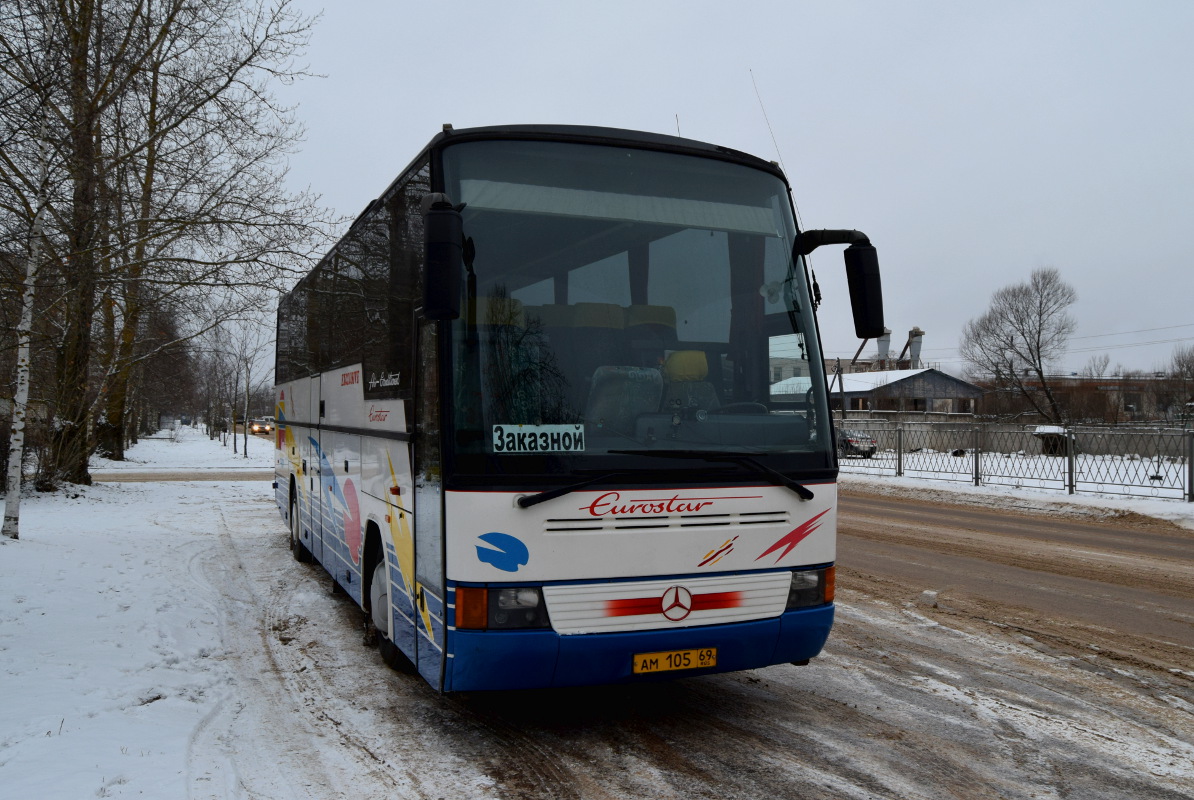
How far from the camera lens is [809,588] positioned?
4859 mm

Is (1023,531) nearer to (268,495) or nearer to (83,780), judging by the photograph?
(83,780)

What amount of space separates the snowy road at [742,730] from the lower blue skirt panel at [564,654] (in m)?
0.42

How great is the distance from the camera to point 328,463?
309 inches


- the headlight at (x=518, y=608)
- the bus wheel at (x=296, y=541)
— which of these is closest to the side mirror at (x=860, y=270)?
the headlight at (x=518, y=608)

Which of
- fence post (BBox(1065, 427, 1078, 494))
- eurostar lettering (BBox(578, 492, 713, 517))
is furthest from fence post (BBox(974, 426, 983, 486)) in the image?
eurostar lettering (BBox(578, 492, 713, 517))

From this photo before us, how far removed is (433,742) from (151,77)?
26.1 ft

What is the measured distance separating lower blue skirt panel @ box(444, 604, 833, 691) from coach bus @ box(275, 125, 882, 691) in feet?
0.04

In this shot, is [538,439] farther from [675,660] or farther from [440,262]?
[675,660]

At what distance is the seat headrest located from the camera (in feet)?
15.4

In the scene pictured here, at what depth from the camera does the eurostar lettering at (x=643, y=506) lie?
4355 mm

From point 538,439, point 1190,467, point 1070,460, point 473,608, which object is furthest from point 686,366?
point 1070,460

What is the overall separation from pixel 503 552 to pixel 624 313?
1.43 metres

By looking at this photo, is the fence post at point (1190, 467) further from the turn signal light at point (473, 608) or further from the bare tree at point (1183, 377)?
the bare tree at point (1183, 377)

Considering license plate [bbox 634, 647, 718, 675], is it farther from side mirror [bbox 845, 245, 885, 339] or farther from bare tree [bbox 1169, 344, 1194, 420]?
bare tree [bbox 1169, 344, 1194, 420]
